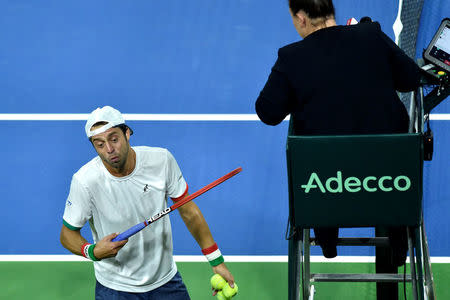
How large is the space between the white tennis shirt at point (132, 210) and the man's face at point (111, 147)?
140mm

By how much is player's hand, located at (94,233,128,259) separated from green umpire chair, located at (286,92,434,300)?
1062mm

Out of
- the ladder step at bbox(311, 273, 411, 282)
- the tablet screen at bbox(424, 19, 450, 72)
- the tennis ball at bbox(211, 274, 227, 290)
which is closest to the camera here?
the tablet screen at bbox(424, 19, 450, 72)

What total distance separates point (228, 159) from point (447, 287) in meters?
2.17

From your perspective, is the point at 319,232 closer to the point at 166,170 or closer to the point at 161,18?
the point at 166,170

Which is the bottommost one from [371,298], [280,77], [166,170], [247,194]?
[371,298]

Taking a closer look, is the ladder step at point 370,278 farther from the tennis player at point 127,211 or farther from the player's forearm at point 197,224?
the player's forearm at point 197,224

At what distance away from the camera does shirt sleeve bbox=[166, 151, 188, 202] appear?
470 centimetres

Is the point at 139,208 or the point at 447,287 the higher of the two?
the point at 139,208

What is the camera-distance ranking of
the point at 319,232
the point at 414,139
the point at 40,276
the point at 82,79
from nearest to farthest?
the point at 414,139 < the point at 319,232 < the point at 40,276 < the point at 82,79

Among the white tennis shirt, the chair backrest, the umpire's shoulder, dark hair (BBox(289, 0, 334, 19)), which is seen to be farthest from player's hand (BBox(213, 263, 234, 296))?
dark hair (BBox(289, 0, 334, 19))

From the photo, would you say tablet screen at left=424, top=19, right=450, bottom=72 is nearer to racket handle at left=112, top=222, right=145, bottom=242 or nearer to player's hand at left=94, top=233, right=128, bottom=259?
racket handle at left=112, top=222, right=145, bottom=242

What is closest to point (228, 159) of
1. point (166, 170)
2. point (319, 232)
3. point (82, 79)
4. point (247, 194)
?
point (247, 194)

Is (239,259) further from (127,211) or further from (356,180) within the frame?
(356,180)

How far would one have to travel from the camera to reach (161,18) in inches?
314
